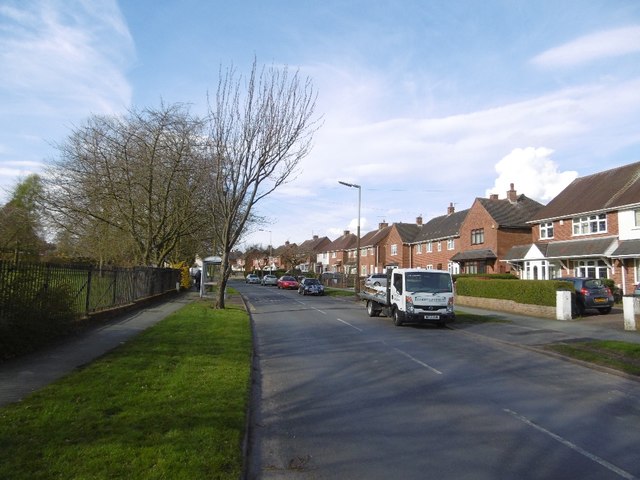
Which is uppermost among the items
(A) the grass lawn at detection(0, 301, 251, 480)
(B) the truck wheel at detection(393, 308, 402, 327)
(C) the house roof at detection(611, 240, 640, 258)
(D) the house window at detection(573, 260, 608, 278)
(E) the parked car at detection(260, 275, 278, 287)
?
(C) the house roof at detection(611, 240, 640, 258)

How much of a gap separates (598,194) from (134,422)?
33805 millimetres

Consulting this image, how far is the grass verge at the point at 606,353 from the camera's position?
408 inches

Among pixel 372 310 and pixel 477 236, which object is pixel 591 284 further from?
pixel 477 236

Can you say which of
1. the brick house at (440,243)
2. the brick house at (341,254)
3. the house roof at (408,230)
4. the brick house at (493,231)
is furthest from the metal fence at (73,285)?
the brick house at (341,254)

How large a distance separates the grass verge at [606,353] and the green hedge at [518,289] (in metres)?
8.25

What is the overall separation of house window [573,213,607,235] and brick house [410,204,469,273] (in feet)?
47.9

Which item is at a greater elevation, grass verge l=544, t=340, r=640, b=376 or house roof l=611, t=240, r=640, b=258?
house roof l=611, t=240, r=640, b=258

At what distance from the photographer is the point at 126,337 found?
12312 mm

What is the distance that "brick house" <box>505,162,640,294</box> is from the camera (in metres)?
28.1

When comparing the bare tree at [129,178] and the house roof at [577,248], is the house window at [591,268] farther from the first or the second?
the bare tree at [129,178]

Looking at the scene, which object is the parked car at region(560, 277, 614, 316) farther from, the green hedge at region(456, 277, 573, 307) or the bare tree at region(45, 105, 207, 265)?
the bare tree at region(45, 105, 207, 265)

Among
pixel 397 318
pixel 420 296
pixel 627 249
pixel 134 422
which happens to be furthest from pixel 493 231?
pixel 134 422

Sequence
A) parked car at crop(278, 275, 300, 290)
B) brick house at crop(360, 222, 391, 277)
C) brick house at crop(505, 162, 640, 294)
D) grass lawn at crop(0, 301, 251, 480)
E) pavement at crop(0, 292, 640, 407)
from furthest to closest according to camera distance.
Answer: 1. brick house at crop(360, 222, 391, 277)
2. parked car at crop(278, 275, 300, 290)
3. brick house at crop(505, 162, 640, 294)
4. pavement at crop(0, 292, 640, 407)
5. grass lawn at crop(0, 301, 251, 480)

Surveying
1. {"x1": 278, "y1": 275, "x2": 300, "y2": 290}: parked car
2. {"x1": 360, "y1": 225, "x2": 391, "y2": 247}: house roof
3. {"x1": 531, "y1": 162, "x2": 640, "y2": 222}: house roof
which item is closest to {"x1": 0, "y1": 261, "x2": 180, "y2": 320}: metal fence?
{"x1": 531, "y1": 162, "x2": 640, "y2": 222}: house roof
